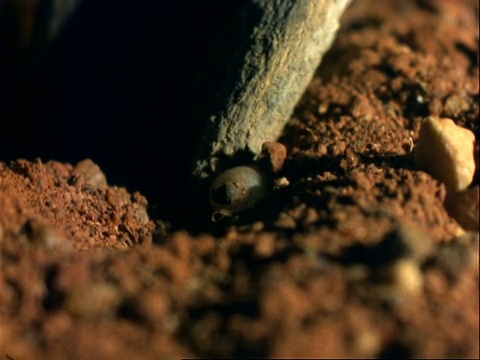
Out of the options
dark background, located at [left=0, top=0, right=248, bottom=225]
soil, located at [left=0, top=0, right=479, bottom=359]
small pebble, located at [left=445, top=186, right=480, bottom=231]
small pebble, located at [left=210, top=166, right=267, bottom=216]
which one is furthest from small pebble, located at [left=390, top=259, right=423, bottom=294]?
dark background, located at [left=0, top=0, right=248, bottom=225]

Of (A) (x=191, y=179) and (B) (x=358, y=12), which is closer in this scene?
(A) (x=191, y=179)

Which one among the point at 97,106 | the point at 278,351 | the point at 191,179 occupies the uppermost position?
the point at 278,351

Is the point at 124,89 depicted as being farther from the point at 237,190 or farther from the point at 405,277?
the point at 405,277

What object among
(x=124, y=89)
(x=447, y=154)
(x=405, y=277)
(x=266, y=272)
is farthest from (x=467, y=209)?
(x=124, y=89)

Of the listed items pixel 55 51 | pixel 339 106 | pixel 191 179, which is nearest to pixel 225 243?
pixel 191 179

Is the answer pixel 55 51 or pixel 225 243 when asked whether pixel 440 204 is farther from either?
pixel 55 51
